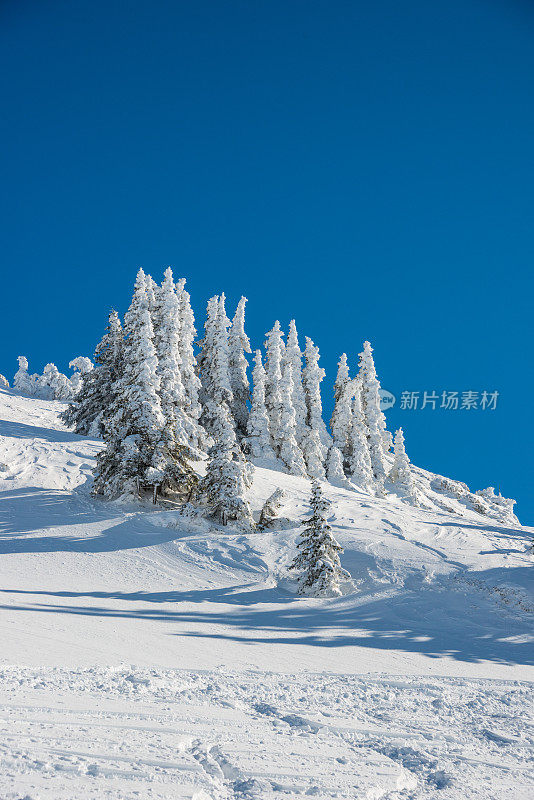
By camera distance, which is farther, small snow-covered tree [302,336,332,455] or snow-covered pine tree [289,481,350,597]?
small snow-covered tree [302,336,332,455]

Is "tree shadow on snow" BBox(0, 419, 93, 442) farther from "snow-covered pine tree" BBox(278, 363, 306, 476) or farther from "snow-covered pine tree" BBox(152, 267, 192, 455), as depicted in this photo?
"snow-covered pine tree" BBox(278, 363, 306, 476)

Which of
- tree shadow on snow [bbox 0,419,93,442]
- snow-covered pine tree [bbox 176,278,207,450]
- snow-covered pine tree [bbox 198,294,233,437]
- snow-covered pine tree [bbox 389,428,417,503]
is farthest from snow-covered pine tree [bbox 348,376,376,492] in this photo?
tree shadow on snow [bbox 0,419,93,442]

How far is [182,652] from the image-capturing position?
975 centimetres

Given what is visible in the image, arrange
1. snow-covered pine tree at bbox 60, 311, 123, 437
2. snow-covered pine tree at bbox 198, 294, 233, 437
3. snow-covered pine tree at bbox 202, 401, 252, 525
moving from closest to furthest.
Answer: snow-covered pine tree at bbox 202, 401, 252, 525 < snow-covered pine tree at bbox 60, 311, 123, 437 < snow-covered pine tree at bbox 198, 294, 233, 437

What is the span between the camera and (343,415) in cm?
5291

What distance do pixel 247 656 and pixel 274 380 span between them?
41921 mm

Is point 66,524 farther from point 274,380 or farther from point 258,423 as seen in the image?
point 274,380

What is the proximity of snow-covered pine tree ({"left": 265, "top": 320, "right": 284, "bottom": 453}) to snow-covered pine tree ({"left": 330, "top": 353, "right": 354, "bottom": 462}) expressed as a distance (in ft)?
22.3

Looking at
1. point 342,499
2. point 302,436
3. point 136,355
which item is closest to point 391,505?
point 342,499

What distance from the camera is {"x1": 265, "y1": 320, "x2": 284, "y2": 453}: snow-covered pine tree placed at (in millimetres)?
49719

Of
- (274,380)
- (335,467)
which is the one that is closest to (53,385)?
(274,380)

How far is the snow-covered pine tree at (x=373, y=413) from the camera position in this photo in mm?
51844

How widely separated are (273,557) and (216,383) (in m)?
32.6

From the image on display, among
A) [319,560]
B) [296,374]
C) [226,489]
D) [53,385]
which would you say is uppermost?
[296,374]
